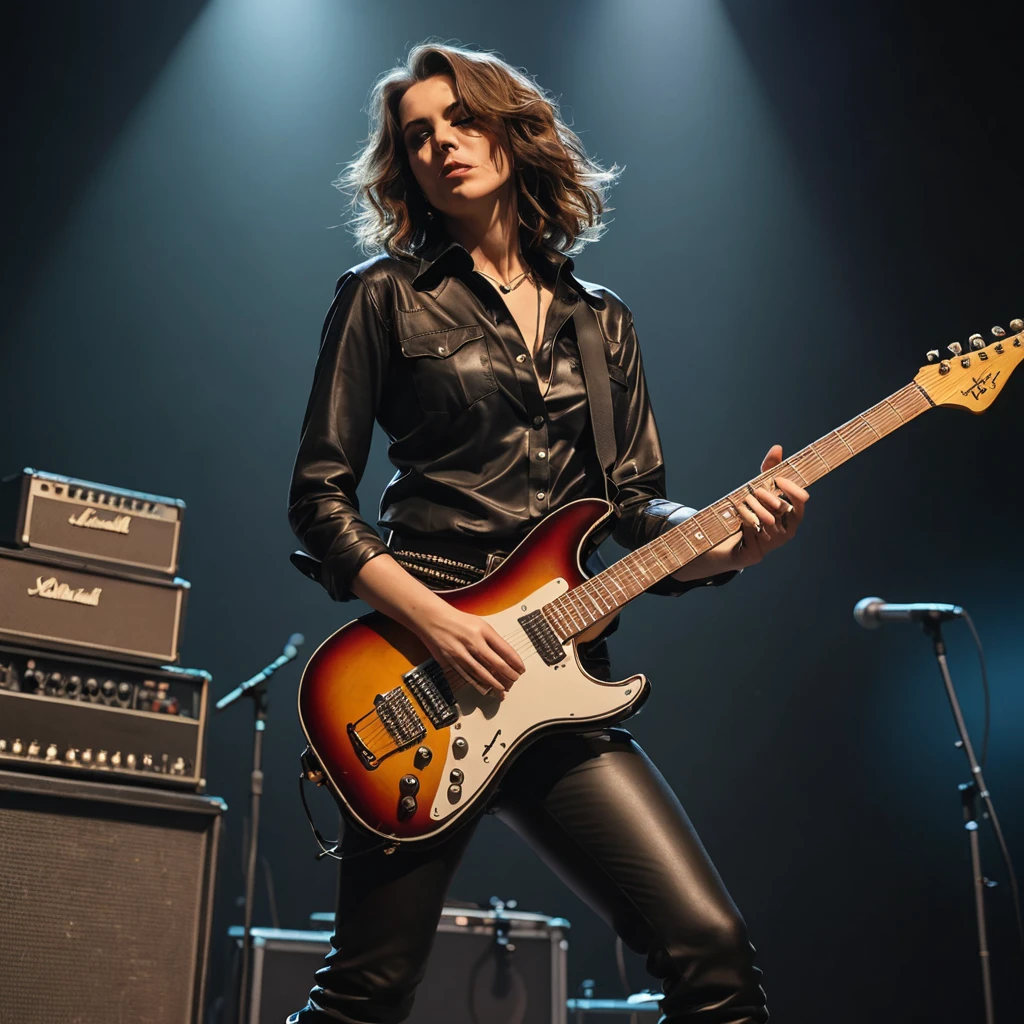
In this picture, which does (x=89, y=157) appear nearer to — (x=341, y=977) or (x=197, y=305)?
(x=197, y=305)

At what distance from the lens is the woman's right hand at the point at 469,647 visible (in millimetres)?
1946

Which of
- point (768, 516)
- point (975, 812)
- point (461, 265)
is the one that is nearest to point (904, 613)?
point (975, 812)

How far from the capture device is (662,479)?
2.39 meters

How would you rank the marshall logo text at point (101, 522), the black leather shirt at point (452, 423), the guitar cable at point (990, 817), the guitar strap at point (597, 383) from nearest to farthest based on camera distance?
1. the black leather shirt at point (452, 423)
2. the guitar strap at point (597, 383)
3. the marshall logo text at point (101, 522)
4. the guitar cable at point (990, 817)

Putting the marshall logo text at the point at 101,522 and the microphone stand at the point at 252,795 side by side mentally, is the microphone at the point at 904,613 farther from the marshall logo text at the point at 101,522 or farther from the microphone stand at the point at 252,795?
the marshall logo text at the point at 101,522

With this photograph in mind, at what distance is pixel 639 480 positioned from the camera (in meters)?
2.33

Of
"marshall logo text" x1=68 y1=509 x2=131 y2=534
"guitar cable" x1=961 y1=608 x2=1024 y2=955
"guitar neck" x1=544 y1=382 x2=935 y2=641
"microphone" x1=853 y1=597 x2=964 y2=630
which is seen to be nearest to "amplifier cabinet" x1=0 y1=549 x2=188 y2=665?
"marshall logo text" x1=68 y1=509 x2=131 y2=534

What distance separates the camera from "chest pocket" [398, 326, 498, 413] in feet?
7.25

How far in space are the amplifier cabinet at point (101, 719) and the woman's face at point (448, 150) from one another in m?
1.43

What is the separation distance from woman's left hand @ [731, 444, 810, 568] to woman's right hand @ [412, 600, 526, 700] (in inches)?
18.8

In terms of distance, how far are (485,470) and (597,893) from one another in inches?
30.2

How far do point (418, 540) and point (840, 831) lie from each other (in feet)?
11.6

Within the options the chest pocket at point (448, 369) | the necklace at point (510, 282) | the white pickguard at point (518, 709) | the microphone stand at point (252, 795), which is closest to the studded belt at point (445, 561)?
the white pickguard at point (518, 709)

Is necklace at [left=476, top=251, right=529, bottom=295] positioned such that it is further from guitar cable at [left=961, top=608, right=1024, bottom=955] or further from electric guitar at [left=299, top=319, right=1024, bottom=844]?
guitar cable at [left=961, top=608, right=1024, bottom=955]
